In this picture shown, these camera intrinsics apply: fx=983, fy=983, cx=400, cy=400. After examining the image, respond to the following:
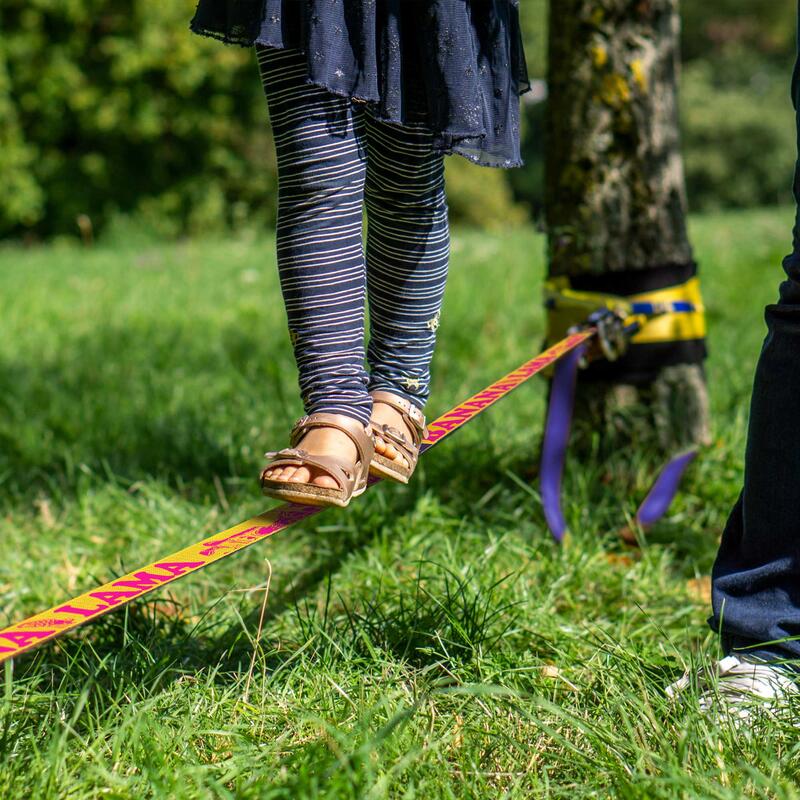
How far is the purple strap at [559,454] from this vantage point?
236cm

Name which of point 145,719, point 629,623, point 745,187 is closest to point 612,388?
point 629,623

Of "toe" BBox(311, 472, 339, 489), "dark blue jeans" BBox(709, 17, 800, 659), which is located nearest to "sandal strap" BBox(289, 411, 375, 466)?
"toe" BBox(311, 472, 339, 489)

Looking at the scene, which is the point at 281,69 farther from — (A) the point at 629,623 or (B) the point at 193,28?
(A) the point at 629,623

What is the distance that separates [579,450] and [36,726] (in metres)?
1.73

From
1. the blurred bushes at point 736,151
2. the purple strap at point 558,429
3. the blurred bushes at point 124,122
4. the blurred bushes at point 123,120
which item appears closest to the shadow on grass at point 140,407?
the purple strap at point 558,429

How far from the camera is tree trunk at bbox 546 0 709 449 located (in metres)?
2.63

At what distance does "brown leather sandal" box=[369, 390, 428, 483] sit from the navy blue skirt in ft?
1.58

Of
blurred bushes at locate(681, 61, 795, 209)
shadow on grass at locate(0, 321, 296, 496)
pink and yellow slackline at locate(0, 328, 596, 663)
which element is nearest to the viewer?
pink and yellow slackline at locate(0, 328, 596, 663)

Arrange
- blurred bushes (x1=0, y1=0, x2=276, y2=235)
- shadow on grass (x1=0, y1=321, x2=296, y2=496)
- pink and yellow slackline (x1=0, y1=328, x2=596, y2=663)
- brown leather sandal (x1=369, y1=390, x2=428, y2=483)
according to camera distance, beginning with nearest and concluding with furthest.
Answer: pink and yellow slackline (x1=0, y1=328, x2=596, y2=663) < brown leather sandal (x1=369, y1=390, x2=428, y2=483) < shadow on grass (x1=0, y1=321, x2=296, y2=496) < blurred bushes (x1=0, y1=0, x2=276, y2=235)

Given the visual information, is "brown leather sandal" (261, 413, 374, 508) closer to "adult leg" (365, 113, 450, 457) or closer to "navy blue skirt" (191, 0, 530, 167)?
"adult leg" (365, 113, 450, 457)

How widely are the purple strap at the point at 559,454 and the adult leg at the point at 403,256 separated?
484 millimetres

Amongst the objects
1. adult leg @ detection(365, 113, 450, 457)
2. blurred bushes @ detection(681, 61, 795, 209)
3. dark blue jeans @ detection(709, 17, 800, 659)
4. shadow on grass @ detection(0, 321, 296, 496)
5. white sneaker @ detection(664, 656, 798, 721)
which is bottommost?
blurred bushes @ detection(681, 61, 795, 209)

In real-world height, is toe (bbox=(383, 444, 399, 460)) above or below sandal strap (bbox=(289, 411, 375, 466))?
below

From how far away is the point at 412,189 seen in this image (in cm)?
189
